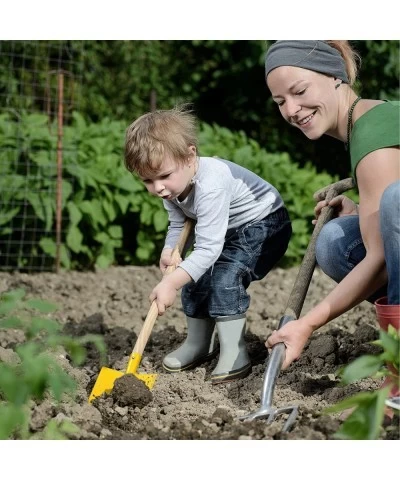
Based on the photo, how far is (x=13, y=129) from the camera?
221 inches

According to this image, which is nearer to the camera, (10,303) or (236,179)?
(10,303)

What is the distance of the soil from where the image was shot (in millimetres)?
2500

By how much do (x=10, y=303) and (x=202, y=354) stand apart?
4.96 feet

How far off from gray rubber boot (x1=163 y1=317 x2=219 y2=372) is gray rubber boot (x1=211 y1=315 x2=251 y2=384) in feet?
0.49

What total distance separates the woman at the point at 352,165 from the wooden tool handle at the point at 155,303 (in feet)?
1.91

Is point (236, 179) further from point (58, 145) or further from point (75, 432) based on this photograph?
point (58, 145)

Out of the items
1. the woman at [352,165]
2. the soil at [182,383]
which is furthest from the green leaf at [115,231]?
the woman at [352,165]

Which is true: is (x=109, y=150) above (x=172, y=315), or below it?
above

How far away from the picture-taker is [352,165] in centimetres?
263

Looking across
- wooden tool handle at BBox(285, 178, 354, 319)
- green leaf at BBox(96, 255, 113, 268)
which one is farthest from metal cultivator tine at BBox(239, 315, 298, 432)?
green leaf at BBox(96, 255, 113, 268)

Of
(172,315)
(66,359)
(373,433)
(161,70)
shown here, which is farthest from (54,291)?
(161,70)

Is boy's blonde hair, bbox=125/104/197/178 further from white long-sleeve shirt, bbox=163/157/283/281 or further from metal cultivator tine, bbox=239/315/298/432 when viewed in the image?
metal cultivator tine, bbox=239/315/298/432

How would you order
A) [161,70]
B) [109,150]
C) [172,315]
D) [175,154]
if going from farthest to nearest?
[161,70], [109,150], [172,315], [175,154]

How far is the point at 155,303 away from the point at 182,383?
35cm
